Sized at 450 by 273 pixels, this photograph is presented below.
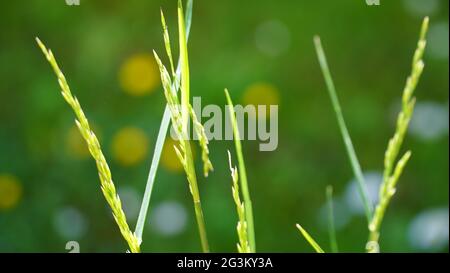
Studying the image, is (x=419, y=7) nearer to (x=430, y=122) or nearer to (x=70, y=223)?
(x=430, y=122)

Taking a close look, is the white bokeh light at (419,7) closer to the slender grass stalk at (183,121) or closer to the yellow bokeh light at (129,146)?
the yellow bokeh light at (129,146)

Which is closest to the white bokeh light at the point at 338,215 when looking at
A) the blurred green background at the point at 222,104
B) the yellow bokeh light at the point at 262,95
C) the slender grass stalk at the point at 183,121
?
the blurred green background at the point at 222,104

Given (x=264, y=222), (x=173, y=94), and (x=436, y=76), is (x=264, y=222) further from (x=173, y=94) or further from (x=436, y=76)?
(x=173, y=94)

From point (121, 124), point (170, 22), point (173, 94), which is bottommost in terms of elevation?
point (121, 124)

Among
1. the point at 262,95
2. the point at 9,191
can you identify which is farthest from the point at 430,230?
the point at 9,191
